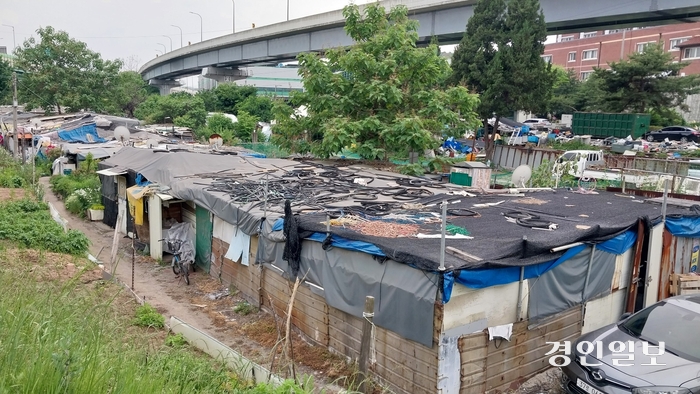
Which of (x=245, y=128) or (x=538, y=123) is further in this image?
(x=538, y=123)

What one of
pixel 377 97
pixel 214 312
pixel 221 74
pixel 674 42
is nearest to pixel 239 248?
pixel 214 312

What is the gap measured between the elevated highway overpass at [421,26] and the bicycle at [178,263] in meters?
11.1

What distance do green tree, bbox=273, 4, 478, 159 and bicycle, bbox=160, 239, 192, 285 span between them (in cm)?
613

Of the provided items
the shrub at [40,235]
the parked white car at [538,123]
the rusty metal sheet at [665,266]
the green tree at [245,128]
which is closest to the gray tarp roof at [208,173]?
the shrub at [40,235]

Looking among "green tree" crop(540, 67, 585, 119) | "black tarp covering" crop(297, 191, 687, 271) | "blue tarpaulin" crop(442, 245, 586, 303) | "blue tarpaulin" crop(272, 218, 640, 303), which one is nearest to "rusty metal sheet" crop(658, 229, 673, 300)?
"black tarp covering" crop(297, 191, 687, 271)

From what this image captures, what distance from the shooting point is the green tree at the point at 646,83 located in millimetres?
38219

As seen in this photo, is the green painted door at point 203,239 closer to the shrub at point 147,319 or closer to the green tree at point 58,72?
the shrub at point 147,319

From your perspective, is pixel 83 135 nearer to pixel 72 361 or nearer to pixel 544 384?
pixel 544 384

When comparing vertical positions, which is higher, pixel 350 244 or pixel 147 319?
pixel 350 244

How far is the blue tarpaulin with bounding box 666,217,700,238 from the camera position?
9.86 meters

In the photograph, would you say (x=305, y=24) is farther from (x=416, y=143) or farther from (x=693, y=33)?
(x=693, y=33)

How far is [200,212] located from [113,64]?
33.2m

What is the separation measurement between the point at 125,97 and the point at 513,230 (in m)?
44.9

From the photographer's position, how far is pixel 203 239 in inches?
519
